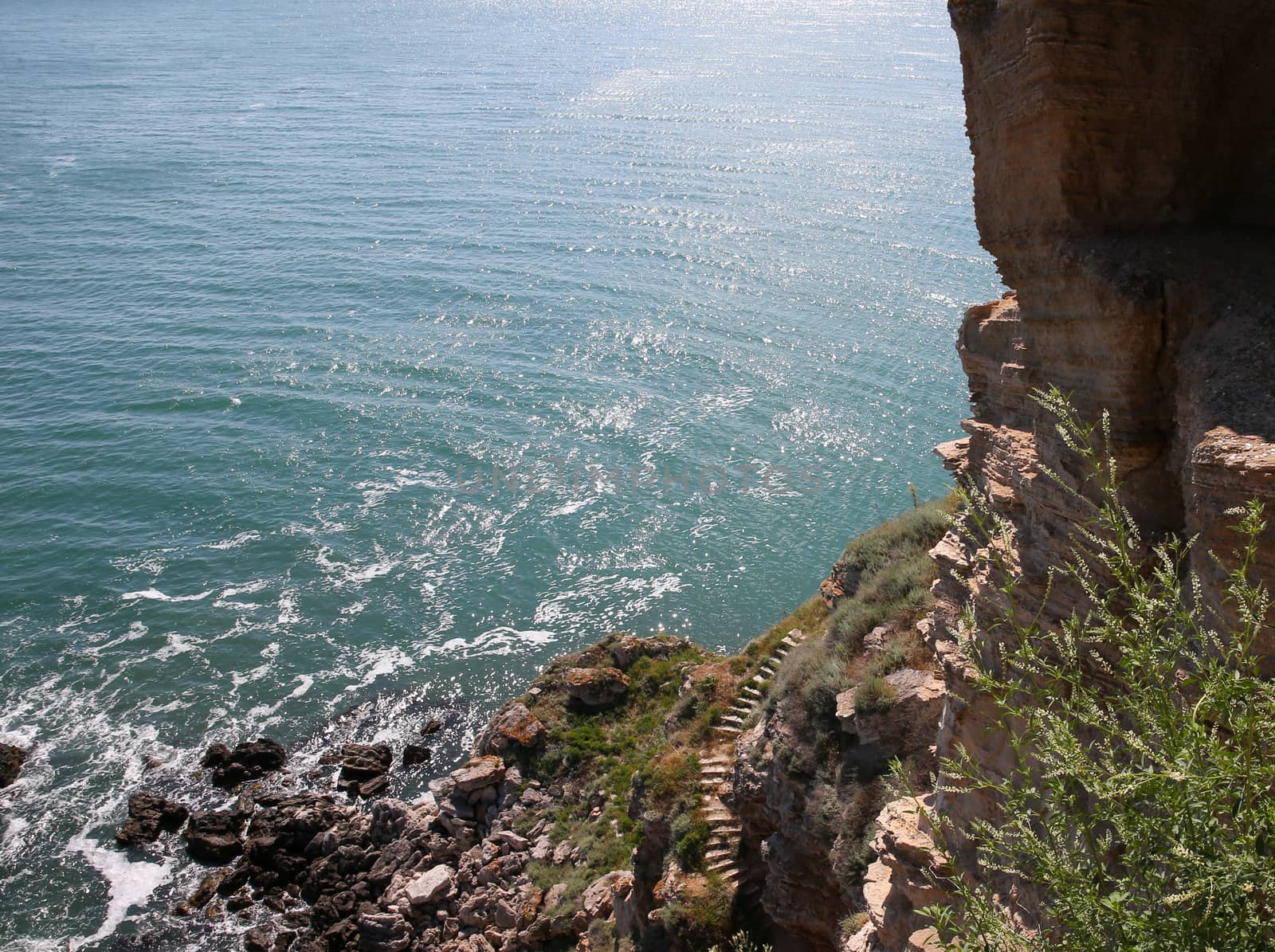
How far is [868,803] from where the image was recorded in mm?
17812

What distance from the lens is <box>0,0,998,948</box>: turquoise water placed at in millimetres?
35531

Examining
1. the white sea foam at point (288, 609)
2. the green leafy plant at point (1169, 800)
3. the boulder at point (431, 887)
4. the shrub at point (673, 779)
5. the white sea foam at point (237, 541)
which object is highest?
the green leafy plant at point (1169, 800)

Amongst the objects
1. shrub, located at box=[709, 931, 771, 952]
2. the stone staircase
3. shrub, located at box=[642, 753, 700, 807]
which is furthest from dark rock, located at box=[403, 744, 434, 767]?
shrub, located at box=[709, 931, 771, 952]

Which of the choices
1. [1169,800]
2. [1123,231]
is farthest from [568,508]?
[1169,800]

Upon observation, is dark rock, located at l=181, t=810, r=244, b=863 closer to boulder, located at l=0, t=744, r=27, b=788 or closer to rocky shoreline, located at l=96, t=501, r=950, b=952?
rocky shoreline, located at l=96, t=501, r=950, b=952

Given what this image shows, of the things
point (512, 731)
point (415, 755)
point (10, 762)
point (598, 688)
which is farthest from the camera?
point (415, 755)

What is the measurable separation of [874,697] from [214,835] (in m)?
21.4

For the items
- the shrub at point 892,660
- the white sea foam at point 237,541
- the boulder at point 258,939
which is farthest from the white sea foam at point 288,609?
the shrub at point 892,660

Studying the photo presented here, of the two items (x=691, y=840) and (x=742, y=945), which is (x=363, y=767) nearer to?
(x=691, y=840)

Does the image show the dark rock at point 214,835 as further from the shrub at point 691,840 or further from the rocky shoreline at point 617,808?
the shrub at point 691,840

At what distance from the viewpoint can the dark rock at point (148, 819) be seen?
2917 centimetres

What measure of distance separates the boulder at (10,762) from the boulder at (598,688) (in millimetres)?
17759

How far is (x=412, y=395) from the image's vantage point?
5175 cm

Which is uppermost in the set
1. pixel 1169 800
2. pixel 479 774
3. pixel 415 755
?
pixel 1169 800
